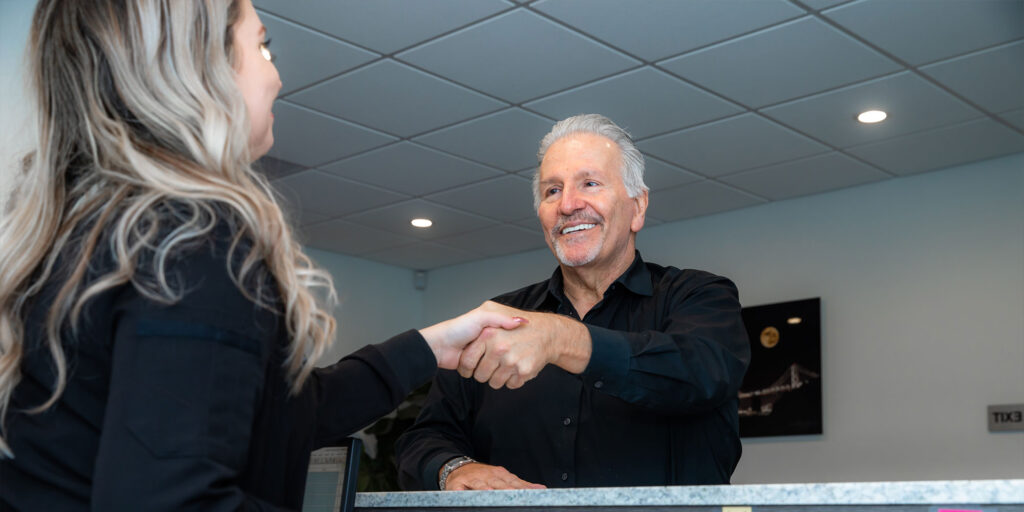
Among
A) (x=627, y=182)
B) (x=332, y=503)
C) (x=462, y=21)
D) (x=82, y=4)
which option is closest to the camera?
(x=82, y=4)

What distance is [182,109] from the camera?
904mm

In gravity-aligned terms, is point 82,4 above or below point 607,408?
above

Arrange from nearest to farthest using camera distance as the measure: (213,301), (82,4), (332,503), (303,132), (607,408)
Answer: (213,301), (82,4), (332,503), (607,408), (303,132)

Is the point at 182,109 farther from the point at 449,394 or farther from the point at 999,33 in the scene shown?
the point at 999,33

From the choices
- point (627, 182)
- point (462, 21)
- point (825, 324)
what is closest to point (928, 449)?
point (825, 324)

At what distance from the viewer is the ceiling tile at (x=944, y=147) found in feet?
15.6

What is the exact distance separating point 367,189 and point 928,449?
10.8ft

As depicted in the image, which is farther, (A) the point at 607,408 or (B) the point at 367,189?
(B) the point at 367,189

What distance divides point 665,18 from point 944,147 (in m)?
2.10

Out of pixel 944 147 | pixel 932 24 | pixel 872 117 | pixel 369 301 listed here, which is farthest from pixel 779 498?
pixel 369 301

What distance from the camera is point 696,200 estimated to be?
592 centimetres

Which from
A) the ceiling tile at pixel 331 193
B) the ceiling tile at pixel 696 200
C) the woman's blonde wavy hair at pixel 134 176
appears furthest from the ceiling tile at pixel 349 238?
the woman's blonde wavy hair at pixel 134 176

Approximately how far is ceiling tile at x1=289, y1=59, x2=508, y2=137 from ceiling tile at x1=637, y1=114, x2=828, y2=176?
0.95 metres

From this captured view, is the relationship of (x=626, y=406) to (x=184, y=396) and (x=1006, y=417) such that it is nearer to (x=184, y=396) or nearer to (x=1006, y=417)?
(x=184, y=396)
